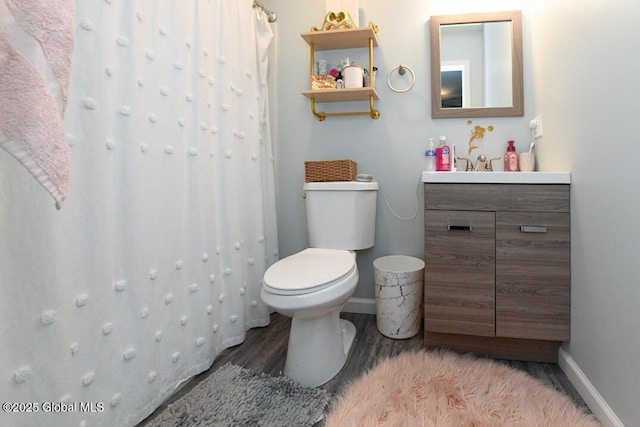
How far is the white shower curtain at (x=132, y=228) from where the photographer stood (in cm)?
84

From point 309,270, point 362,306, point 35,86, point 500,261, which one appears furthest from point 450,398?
point 35,86

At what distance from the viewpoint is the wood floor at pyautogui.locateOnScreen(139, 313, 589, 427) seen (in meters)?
1.35

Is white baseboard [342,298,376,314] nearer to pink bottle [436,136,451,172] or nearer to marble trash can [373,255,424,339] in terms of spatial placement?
marble trash can [373,255,424,339]

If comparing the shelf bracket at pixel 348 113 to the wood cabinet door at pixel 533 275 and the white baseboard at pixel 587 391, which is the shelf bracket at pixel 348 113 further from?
the white baseboard at pixel 587 391

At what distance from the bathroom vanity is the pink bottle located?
0.32 m

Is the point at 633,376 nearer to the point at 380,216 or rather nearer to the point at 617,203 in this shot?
the point at 617,203

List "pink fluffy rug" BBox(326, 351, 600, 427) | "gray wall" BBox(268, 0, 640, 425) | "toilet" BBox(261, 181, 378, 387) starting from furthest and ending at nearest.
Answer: "toilet" BBox(261, 181, 378, 387) → "pink fluffy rug" BBox(326, 351, 600, 427) → "gray wall" BBox(268, 0, 640, 425)

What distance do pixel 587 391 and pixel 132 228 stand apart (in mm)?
1695

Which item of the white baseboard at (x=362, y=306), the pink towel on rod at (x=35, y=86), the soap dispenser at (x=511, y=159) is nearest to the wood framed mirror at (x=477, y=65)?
the soap dispenser at (x=511, y=159)

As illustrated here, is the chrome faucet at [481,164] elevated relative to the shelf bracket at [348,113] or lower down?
lower down

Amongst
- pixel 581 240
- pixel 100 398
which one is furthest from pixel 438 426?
pixel 100 398

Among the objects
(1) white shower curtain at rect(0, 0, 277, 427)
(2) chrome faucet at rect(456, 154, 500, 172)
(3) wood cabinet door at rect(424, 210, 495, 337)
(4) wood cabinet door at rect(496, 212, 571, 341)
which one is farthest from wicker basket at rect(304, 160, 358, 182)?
(4) wood cabinet door at rect(496, 212, 571, 341)

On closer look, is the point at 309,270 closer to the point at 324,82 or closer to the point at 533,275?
the point at 533,275

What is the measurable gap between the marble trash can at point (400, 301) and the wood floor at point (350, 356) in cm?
5
